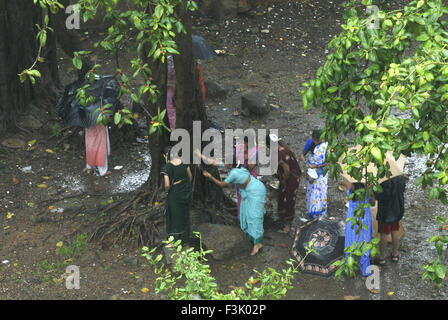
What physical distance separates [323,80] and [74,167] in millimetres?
5345

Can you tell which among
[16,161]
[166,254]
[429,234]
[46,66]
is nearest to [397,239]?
[429,234]

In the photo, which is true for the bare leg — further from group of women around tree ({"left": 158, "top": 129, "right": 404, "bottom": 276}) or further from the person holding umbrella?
the person holding umbrella

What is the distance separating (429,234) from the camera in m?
7.42

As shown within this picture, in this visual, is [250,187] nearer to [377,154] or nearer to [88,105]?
[88,105]

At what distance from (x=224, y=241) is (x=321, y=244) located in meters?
1.16

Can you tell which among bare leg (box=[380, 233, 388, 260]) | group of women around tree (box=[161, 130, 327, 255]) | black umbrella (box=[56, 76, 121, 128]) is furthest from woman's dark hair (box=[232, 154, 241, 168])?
black umbrella (box=[56, 76, 121, 128])

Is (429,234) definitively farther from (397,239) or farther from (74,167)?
(74,167)

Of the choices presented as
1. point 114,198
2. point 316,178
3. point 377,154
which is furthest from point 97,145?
point 377,154

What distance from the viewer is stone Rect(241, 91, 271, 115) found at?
1026 centimetres

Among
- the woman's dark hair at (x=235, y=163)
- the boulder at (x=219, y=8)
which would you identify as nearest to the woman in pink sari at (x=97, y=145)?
the woman's dark hair at (x=235, y=163)

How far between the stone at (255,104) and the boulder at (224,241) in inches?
141

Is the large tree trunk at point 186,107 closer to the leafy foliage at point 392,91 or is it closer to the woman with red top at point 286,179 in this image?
the woman with red top at point 286,179

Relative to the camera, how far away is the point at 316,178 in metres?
7.34

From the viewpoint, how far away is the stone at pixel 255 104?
10.3 m
